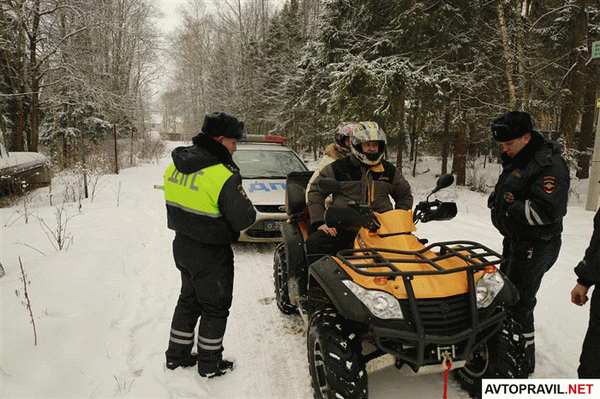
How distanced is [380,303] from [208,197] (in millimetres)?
1467

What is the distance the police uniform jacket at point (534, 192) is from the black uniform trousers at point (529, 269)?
0.08 meters

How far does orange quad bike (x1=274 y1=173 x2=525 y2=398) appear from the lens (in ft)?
7.07

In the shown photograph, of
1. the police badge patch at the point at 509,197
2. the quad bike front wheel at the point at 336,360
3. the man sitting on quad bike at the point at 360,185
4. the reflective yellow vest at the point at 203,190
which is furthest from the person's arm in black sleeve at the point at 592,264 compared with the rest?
the reflective yellow vest at the point at 203,190

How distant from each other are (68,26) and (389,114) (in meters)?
11.3

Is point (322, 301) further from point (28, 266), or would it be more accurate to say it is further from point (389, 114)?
point (389, 114)

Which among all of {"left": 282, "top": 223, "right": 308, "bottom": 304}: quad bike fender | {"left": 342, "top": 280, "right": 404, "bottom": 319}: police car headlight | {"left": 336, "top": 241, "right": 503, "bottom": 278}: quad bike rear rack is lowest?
{"left": 282, "top": 223, "right": 308, "bottom": 304}: quad bike fender

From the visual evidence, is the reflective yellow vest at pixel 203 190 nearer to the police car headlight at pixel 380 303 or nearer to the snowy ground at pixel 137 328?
the police car headlight at pixel 380 303

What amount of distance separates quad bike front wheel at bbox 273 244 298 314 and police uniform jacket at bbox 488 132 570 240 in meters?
2.15

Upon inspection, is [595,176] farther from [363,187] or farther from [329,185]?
[329,185]

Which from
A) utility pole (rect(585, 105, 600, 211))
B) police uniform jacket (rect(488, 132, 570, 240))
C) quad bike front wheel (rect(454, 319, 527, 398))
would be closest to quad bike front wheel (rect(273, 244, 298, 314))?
quad bike front wheel (rect(454, 319, 527, 398))

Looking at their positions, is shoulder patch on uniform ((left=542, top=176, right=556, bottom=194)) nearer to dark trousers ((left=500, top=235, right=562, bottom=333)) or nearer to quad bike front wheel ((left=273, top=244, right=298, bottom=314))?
dark trousers ((left=500, top=235, right=562, bottom=333))

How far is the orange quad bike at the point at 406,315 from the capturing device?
2.15 meters

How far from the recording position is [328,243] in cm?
342

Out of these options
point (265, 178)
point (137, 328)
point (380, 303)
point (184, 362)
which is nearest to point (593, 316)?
point (380, 303)
